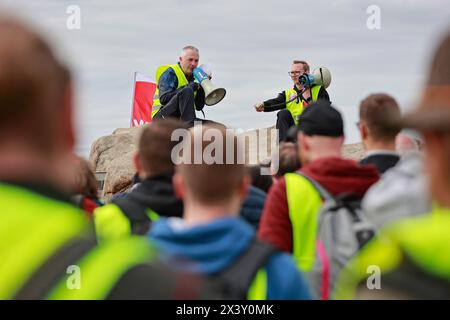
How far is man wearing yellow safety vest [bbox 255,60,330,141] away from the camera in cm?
1255

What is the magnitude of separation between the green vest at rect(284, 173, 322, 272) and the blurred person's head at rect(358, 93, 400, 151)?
2.48ft

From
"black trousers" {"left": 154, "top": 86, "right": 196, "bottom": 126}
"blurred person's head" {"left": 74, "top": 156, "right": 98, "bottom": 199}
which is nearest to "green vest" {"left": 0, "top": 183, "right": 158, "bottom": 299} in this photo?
"blurred person's head" {"left": 74, "top": 156, "right": 98, "bottom": 199}

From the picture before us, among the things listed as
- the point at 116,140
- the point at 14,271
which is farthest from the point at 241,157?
the point at 116,140

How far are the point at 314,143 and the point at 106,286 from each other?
2.90 m

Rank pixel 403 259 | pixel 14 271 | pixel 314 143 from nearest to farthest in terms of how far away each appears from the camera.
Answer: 1. pixel 14 271
2. pixel 403 259
3. pixel 314 143

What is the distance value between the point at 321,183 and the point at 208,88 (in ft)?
26.2

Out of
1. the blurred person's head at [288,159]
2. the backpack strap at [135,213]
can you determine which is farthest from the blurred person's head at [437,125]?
the blurred person's head at [288,159]

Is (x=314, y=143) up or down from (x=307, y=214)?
up

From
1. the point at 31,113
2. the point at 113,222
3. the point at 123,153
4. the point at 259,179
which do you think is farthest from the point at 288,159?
the point at 123,153

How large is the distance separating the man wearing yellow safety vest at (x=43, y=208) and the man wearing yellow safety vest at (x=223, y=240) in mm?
548

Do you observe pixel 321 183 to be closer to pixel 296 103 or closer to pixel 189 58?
pixel 189 58

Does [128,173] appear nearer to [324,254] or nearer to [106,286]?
[324,254]

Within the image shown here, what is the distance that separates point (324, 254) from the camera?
3803 mm

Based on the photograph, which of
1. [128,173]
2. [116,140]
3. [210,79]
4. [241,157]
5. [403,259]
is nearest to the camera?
[403,259]
